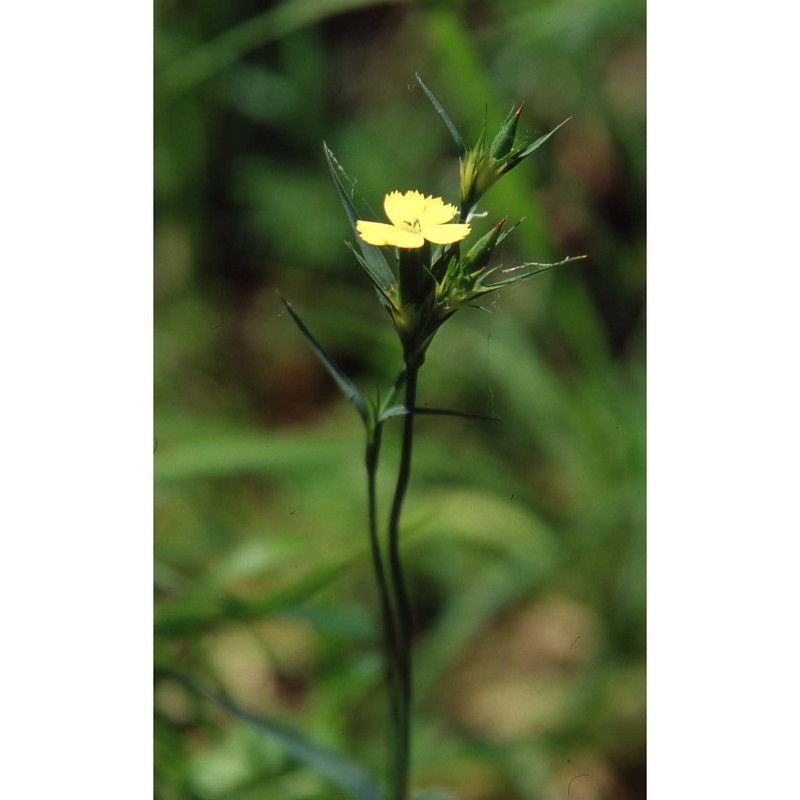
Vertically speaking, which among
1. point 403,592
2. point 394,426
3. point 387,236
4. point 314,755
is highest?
point 394,426

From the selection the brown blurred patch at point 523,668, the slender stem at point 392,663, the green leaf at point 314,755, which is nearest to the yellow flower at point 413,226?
the slender stem at point 392,663

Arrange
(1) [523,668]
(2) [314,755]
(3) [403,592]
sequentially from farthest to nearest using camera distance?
(1) [523,668] → (2) [314,755] → (3) [403,592]

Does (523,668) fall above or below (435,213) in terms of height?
below

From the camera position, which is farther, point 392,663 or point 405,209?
point 392,663

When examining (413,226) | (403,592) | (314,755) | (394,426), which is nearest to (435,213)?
(413,226)

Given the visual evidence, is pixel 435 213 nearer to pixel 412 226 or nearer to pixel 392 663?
pixel 412 226

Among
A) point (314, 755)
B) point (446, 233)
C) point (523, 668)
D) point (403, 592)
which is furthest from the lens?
point (523, 668)
